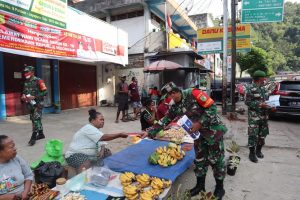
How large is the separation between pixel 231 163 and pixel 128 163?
1.79m

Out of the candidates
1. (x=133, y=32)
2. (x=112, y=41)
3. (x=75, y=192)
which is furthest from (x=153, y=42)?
(x=75, y=192)

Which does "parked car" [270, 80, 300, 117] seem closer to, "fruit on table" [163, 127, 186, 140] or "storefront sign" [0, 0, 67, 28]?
"fruit on table" [163, 127, 186, 140]

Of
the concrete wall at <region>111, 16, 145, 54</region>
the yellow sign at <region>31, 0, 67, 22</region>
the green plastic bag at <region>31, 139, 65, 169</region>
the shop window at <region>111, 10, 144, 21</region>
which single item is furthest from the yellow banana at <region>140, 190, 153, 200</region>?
the shop window at <region>111, 10, 144, 21</region>

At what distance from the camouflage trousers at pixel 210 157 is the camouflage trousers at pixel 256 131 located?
5.71 ft

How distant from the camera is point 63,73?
11.7 meters

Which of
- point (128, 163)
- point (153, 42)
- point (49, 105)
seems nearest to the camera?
point (128, 163)

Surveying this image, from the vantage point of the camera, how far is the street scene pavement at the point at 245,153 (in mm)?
3586

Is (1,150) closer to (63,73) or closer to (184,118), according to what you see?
(184,118)

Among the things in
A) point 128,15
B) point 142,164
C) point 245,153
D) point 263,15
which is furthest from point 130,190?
point 128,15

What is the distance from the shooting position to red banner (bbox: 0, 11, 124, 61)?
728 centimetres

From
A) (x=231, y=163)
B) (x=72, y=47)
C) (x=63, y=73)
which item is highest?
(x=72, y=47)

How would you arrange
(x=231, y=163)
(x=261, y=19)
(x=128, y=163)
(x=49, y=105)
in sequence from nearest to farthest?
(x=128, y=163)
(x=231, y=163)
(x=261, y=19)
(x=49, y=105)

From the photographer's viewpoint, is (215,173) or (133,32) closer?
(215,173)

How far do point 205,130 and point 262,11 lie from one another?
858 cm
